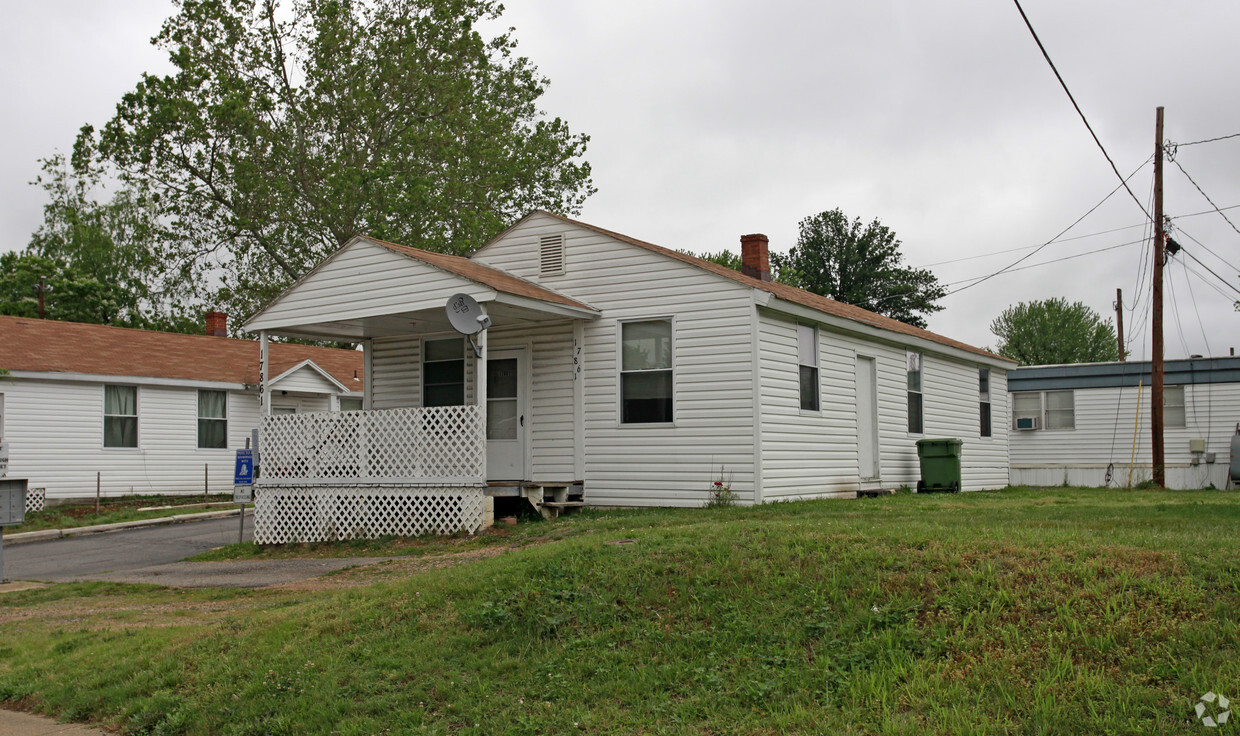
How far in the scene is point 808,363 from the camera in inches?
648

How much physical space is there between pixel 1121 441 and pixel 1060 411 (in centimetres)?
187

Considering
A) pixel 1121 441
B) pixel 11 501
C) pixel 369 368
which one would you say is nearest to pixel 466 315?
pixel 369 368

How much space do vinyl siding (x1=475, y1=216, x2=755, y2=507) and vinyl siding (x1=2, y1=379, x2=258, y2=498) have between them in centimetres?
1356

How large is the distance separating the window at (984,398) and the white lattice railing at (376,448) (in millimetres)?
13964

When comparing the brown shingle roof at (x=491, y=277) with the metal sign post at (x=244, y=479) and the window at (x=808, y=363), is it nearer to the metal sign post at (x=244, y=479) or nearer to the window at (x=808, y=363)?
the window at (x=808, y=363)

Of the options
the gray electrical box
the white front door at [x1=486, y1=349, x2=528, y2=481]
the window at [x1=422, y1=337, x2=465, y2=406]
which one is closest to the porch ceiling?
the window at [x1=422, y1=337, x2=465, y2=406]

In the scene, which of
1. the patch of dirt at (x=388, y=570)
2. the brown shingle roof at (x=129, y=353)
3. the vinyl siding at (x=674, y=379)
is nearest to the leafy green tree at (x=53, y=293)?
the brown shingle roof at (x=129, y=353)

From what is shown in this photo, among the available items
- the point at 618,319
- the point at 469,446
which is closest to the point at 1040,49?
the point at 618,319

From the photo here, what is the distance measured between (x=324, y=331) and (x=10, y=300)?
1087 inches

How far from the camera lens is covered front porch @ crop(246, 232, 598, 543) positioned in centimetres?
→ 1439

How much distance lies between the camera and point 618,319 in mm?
15914

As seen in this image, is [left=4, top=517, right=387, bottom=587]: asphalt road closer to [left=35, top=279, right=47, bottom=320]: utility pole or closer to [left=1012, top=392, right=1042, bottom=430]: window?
[left=35, top=279, right=47, bottom=320]: utility pole

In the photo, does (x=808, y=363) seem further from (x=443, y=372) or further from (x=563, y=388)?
(x=443, y=372)

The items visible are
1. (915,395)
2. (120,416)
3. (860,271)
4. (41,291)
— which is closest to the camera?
(915,395)
